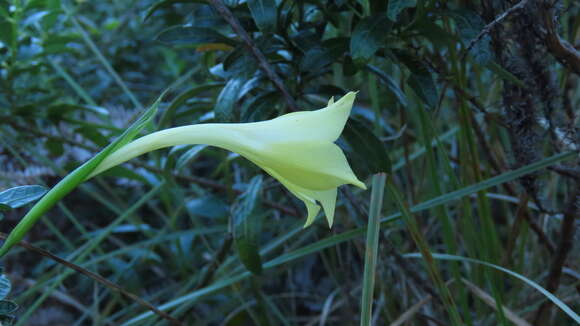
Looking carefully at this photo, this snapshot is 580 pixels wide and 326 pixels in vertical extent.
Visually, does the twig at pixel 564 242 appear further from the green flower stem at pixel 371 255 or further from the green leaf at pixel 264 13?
the green leaf at pixel 264 13

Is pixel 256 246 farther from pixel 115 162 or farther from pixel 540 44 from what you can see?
pixel 540 44

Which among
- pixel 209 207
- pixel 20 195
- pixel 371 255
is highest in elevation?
pixel 20 195

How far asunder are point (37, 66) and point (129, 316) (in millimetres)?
663

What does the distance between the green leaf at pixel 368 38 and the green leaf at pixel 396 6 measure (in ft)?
0.17

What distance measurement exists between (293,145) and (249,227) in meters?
0.44

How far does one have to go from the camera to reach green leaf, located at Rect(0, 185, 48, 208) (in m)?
0.61

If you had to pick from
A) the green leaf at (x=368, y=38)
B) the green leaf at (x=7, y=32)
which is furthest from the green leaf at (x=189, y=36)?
the green leaf at (x=7, y=32)

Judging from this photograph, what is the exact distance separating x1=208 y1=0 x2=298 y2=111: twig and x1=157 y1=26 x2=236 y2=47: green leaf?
74 mm

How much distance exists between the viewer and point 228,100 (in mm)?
878

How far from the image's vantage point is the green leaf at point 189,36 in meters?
0.90

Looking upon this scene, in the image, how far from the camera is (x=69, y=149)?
1.83 metres

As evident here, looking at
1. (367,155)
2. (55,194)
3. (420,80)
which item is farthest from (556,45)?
(55,194)

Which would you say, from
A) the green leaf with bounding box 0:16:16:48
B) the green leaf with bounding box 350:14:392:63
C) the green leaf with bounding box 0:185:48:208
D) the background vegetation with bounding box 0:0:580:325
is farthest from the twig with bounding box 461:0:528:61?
the green leaf with bounding box 0:16:16:48

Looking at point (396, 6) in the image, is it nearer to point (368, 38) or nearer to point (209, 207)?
point (368, 38)
